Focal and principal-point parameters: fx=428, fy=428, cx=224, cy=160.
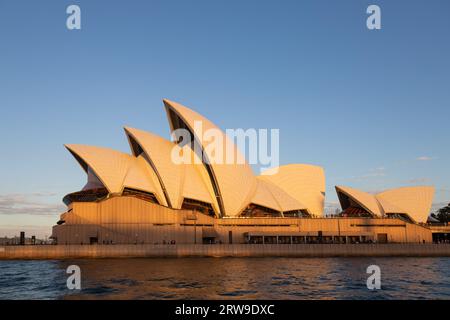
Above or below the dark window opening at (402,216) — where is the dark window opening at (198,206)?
above

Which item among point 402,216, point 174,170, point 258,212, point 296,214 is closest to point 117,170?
point 174,170

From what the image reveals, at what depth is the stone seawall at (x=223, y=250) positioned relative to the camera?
196ft

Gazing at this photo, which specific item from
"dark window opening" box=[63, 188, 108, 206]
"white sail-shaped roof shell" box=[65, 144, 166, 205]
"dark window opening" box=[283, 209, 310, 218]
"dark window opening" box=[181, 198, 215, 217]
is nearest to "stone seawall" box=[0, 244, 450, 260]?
"dark window opening" box=[181, 198, 215, 217]

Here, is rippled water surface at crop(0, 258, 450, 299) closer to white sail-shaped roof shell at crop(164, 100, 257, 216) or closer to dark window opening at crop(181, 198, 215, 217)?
white sail-shaped roof shell at crop(164, 100, 257, 216)

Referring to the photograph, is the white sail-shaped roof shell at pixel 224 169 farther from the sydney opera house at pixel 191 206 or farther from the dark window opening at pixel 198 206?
the dark window opening at pixel 198 206

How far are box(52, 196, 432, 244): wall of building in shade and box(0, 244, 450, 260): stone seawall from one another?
2.77 m

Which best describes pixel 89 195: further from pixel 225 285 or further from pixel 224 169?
pixel 225 285

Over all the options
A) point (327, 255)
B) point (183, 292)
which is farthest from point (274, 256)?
point (183, 292)

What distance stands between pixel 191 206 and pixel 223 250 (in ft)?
29.6

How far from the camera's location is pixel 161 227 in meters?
64.1

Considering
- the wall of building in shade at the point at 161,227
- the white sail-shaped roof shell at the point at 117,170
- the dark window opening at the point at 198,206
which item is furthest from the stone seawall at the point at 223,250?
the white sail-shaped roof shell at the point at 117,170

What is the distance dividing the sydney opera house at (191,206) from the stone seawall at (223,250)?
2.80 meters

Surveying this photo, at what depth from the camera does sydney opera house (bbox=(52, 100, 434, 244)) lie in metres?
63.2
